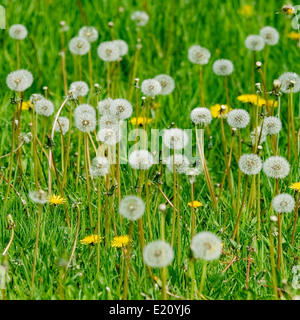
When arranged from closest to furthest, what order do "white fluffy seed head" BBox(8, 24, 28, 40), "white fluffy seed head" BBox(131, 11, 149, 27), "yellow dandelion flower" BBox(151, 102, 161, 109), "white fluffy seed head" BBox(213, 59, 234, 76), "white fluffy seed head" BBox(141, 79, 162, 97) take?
1. "white fluffy seed head" BBox(141, 79, 162, 97)
2. "white fluffy seed head" BBox(213, 59, 234, 76)
3. "white fluffy seed head" BBox(8, 24, 28, 40)
4. "yellow dandelion flower" BBox(151, 102, 161, 109)
5. "white fluffy seed head" BBox(131, 11, 149, 27)

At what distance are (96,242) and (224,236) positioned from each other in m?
0.41

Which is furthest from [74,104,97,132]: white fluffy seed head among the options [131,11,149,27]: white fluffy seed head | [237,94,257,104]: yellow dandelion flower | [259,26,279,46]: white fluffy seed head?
[131,11,149,27]: white fluffy seed head

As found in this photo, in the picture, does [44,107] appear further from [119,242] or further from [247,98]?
[247,98]

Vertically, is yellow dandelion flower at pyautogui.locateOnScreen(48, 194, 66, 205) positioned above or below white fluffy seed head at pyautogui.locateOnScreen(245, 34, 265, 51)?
below

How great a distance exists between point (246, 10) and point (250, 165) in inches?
78.2

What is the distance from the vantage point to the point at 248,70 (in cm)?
305

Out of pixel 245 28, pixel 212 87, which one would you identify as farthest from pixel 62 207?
pixel 245 28

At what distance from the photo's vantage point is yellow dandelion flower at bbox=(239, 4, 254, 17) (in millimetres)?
3500

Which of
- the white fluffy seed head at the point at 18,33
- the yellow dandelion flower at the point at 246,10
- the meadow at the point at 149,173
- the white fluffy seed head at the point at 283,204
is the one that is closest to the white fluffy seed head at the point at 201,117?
the meadow at the point at 149,173

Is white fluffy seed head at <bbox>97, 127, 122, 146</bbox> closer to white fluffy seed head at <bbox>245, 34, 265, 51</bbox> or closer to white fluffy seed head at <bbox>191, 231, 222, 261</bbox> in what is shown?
white fluffy seed head at <bbox>191, 231, 222, 261</bbox>

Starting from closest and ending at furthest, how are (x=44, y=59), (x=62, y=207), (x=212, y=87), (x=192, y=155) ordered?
(x=62, y=207)
(x=192, y=155)
(x=212, y=87)
(x=44, y=59)

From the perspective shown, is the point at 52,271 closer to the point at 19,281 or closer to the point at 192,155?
the point at 19,281

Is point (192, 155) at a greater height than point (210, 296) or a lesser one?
greater

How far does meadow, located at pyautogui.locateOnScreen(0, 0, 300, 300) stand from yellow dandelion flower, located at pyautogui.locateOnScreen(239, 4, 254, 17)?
11cm
